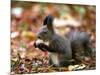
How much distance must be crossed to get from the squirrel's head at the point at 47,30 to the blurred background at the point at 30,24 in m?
0.04

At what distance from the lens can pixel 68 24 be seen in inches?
92.3

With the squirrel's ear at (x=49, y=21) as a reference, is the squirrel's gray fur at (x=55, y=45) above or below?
below

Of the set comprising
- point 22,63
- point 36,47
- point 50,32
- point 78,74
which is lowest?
point 78,74

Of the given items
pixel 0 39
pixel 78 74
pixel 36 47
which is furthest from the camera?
pixel 78 74

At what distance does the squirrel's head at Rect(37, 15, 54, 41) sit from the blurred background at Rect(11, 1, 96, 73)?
0.13 ft

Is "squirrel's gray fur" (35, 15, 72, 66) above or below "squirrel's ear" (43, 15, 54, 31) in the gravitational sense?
below

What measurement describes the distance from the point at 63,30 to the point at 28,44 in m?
0.43

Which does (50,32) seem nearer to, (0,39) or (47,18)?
(47,18)

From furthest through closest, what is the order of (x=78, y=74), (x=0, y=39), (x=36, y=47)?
(x=78, y=74) → (x=36, y=47) → (x=0, y=39)

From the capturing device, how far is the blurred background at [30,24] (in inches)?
84.1

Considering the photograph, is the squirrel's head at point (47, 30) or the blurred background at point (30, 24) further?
the squirrel's head at point (47, 30)

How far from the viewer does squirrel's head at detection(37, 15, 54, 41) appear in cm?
224

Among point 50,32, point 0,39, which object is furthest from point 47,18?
point 0,39

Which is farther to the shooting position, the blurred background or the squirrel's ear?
the squirrel's ear
